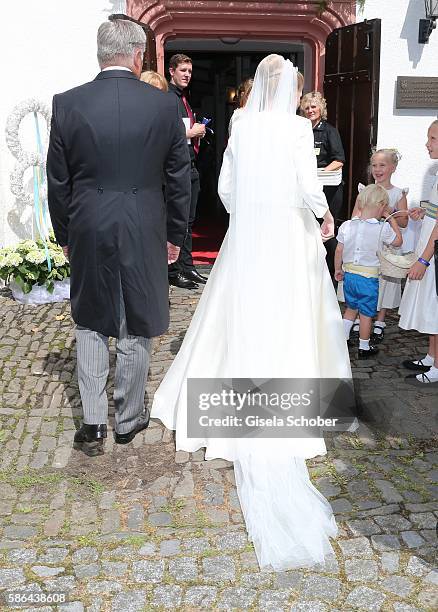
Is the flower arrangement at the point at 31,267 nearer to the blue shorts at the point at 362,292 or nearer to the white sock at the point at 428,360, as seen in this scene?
the blue shorts at the point at 362,292

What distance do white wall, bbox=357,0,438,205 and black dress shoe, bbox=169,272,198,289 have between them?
267 cm

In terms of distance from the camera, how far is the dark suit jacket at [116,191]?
3.50 m

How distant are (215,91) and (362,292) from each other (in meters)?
9.58

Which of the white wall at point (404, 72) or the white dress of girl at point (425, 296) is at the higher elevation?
the white wall at point (404, 72)

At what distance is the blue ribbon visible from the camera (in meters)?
6.80

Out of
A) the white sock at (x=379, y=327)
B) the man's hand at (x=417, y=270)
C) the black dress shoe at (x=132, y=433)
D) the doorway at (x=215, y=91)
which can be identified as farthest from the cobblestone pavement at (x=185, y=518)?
the doorway at (x=215, y=91)

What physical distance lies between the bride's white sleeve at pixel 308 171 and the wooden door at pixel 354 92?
130 inches

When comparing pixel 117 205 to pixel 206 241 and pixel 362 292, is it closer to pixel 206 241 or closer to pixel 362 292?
pixel 362 292

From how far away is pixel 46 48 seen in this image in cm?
712

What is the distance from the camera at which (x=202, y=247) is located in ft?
30.5

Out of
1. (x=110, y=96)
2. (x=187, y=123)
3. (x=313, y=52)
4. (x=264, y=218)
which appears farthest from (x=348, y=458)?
(x=313, y=52)

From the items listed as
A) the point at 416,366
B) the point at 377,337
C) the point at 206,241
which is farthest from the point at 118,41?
the point at 206,241

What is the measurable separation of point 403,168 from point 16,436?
5.54 metres

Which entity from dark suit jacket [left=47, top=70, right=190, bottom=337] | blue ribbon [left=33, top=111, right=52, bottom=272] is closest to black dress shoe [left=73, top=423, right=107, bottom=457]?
dark suit jacket [left=47, top=70, right=190, bottom=337]
